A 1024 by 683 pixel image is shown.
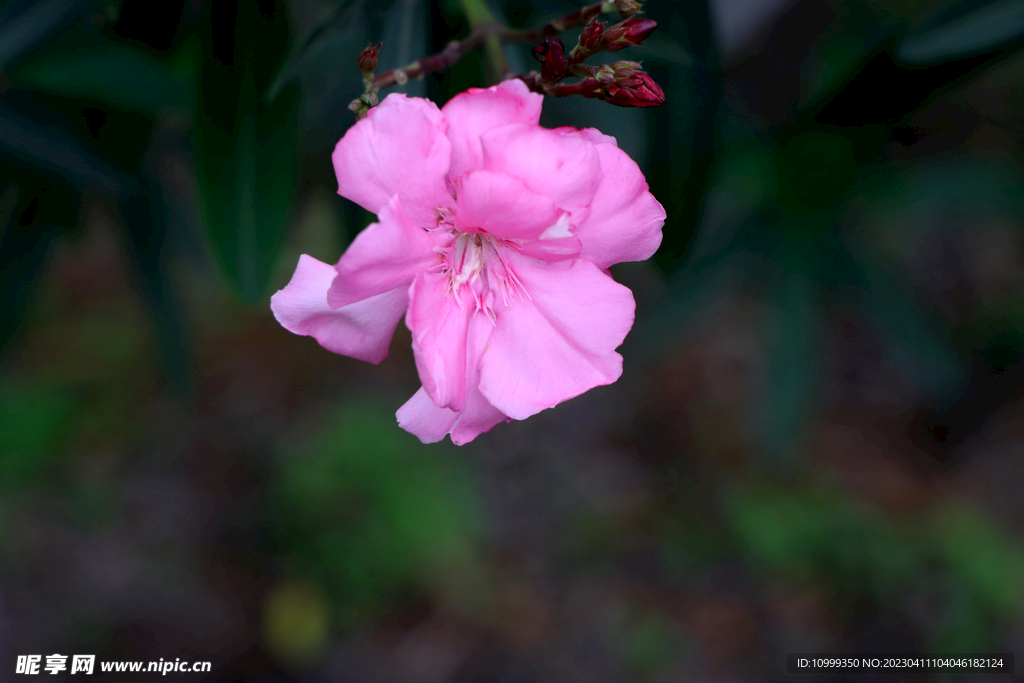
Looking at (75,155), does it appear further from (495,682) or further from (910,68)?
(495,682)

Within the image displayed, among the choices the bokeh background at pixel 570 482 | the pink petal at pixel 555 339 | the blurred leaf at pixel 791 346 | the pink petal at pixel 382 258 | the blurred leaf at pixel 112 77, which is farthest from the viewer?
the bokeh background at pixel 570 482

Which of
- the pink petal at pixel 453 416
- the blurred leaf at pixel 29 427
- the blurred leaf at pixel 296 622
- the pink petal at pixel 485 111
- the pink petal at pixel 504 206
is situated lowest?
the blurred leaf at pixel 296 622

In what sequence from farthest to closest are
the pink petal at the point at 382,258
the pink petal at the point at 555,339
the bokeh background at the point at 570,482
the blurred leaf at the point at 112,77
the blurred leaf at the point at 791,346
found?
1. the bokeh background at the point at 570,482
2. the blurred leaf at the point at 791,346
3. the blurred leaf at the point at 112,77
4. the pink petal at the point at 555,339
5. the pink petal at the point at 382,258

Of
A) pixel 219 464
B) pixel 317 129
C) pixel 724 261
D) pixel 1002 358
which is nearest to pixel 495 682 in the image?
pixel 219 464

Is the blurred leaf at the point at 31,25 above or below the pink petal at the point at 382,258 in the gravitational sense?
above

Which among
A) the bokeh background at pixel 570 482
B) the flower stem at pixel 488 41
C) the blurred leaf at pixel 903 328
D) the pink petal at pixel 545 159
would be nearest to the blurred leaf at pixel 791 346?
the bokeh background at pixel 570 482

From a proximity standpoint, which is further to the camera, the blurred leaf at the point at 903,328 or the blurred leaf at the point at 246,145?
the blurred leaf at the point at 903,328

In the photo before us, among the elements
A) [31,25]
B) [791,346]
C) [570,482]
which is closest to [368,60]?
[31,25]

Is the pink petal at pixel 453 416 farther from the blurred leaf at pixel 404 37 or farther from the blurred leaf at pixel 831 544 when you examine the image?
the blurred leaf at pixel 831 544
